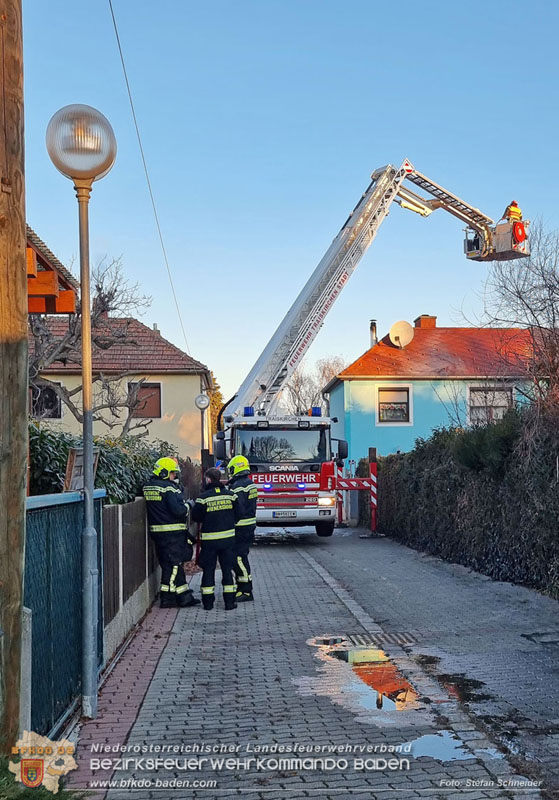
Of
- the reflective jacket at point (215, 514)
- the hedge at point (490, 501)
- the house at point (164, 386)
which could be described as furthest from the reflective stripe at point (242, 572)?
the house at point (164, 386)

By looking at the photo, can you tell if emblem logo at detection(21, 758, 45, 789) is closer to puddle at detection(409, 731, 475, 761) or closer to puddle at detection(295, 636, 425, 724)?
puddle at detection(409, 731, 475, 761)

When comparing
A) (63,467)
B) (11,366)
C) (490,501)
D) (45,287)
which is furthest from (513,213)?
(11,366)

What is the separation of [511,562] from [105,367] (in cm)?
2538

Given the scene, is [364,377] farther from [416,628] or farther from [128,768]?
[128,768]

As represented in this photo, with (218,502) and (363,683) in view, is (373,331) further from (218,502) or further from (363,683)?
(363,683)

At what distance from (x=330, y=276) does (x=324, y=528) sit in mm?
5899

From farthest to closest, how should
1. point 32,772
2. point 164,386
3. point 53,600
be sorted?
point 164,386 → point 53,600 → point 32,772

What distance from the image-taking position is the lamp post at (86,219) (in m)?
5.57

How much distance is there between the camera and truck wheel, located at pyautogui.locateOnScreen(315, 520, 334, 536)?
19288 millimetres

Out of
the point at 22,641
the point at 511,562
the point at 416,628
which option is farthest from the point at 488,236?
the point at 22,641

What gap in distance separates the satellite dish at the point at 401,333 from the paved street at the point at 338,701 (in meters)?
24.0

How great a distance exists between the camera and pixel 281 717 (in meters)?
5.68

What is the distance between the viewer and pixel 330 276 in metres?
19.4

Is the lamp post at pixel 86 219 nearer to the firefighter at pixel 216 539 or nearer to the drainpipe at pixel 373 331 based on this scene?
the firefighter at pixel 216 539
